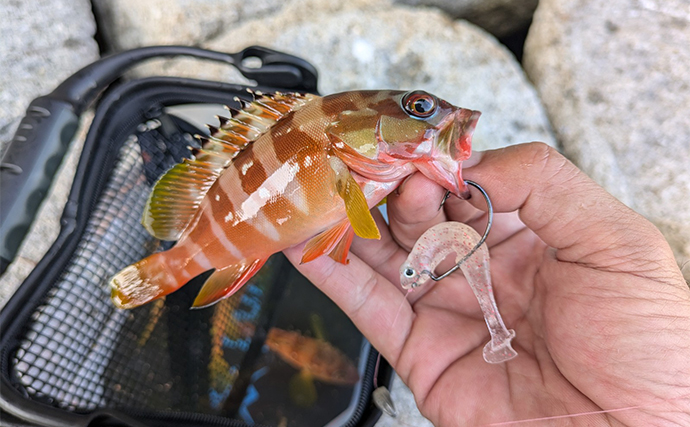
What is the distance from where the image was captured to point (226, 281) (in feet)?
4.42

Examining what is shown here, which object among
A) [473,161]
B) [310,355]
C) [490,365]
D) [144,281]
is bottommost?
[310,355]

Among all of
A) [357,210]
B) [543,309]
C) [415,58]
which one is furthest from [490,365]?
[415,58]

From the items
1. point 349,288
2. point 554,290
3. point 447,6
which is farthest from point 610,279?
point 447,6

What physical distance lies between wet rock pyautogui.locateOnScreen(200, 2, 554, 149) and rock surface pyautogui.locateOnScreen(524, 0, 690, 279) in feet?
0.60

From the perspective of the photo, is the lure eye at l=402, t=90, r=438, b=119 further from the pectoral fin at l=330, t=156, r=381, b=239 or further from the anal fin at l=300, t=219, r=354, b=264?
the anal fin at l=300, t=219, r=354, b=264

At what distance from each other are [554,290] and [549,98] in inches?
57.0

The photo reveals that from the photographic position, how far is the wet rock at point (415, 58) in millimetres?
2115

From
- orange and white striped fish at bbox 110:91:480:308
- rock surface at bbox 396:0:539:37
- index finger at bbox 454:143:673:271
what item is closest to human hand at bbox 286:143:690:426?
index finger at bbox 454:143:673:271

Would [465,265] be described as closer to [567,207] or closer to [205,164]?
[567,207]

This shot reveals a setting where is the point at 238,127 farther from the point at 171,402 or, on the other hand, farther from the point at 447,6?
the point at 447,6

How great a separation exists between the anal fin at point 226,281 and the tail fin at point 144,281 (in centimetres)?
8

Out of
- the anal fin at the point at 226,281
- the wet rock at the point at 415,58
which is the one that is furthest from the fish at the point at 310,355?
the wet rock at the point at 415,58

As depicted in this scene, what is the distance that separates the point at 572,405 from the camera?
1.09 m

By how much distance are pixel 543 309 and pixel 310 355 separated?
117cm
